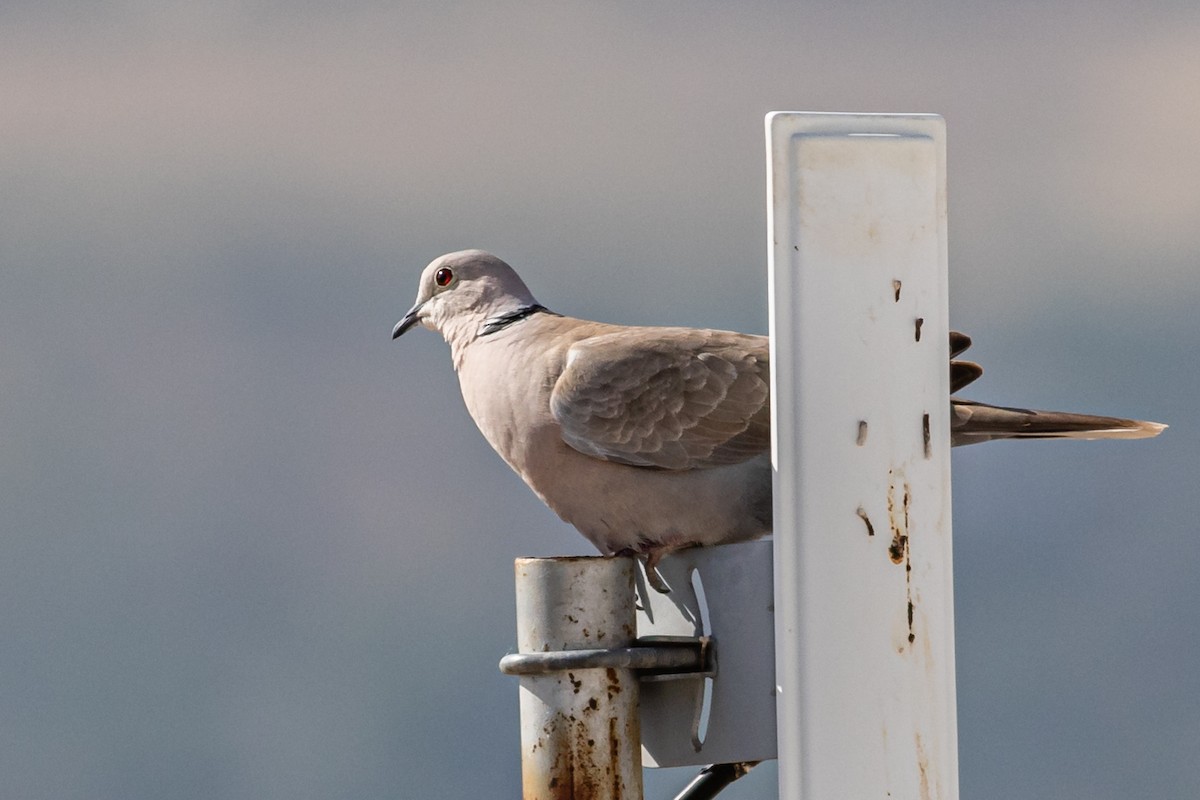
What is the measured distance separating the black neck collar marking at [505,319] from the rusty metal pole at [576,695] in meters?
2.28

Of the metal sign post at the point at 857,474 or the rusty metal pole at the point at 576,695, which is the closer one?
the metal sign post at the point at 857,474

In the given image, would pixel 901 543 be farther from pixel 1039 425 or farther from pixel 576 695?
pixel 1039 425

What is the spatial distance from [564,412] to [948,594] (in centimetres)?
196

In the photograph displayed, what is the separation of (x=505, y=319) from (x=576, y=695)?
95.9 inches

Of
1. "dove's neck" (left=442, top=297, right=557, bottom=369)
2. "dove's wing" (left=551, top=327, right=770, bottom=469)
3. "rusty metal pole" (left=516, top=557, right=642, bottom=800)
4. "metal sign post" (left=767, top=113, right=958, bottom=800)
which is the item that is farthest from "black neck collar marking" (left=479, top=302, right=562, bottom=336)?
"metal sign post" (left=767, top=113, right=958, bottom=800)

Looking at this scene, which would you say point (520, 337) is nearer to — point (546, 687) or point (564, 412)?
point (564, 412)

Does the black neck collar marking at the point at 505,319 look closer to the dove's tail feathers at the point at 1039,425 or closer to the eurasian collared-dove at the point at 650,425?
the eurasian collared-dove at the point at 650,425

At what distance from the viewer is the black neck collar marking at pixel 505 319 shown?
15.9 ft

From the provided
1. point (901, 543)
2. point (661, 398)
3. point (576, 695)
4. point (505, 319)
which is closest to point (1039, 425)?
point (661, 398)

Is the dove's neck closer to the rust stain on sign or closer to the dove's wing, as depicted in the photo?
the dove's wing

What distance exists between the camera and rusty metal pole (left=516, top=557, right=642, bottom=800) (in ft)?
8.36

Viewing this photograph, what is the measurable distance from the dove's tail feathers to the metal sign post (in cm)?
172

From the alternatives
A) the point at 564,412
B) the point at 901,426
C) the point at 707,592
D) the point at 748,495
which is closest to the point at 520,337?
the point at 564,412

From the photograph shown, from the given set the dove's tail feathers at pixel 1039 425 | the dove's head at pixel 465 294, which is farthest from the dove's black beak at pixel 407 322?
the dove's tail feathers at pixel 1039 425
